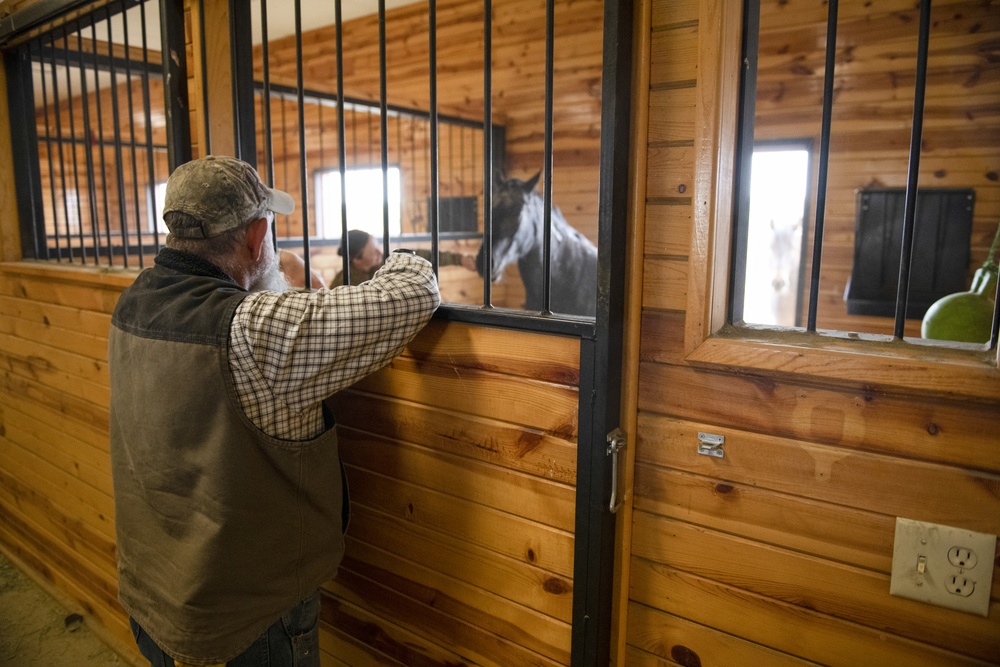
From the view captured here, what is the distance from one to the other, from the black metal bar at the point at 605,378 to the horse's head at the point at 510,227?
208cm

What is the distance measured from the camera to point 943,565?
2.84 ft

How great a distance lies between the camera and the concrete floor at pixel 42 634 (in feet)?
7.55

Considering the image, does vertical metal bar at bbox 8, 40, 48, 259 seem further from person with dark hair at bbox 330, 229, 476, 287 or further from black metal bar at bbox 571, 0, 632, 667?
black metal bar at bbox 571, 0, 632, 667

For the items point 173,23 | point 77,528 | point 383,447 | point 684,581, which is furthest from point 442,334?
point 77,528

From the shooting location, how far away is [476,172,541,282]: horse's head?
10.4ft

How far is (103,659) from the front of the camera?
7.57 feet

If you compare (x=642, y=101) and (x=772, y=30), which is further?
(x=772, y=30)

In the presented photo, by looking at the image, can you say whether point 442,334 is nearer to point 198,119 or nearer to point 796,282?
point 198,119

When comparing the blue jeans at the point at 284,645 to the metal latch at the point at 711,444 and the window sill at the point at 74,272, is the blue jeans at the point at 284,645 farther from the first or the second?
the window sill at the point at 74,272

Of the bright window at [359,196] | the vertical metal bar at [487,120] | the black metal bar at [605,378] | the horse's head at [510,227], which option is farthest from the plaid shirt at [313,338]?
the bright window at [359,196]

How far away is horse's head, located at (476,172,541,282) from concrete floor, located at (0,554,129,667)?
6.97ft

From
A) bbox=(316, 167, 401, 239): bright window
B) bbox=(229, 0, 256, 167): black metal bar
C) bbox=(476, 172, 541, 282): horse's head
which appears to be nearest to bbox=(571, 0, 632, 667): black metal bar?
bbox=(229, 0, 256, 167): black metal bar

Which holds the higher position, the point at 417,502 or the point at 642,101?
the point at 642,101

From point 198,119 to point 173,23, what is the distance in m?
0.25
